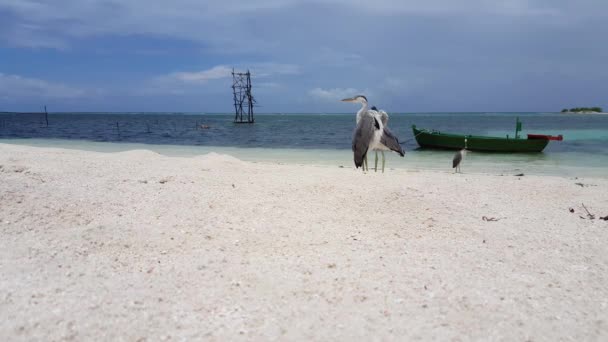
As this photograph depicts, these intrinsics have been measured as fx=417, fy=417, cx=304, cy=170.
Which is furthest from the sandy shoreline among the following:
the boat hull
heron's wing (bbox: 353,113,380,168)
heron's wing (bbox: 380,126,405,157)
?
the boat hull

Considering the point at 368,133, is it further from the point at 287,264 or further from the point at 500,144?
the point at 500,144

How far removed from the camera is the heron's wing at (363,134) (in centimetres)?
777

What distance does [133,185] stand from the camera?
717cm

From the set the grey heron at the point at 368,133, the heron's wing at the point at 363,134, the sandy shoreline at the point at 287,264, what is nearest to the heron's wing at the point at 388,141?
the grey heron at the point at 368,133

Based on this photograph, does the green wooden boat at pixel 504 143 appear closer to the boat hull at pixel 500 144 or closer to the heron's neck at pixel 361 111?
the boat hull at pixel 500 144

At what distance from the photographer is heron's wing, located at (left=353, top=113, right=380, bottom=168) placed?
7770 millimetres

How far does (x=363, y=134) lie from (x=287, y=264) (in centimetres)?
414

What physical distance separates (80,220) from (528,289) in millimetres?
5135

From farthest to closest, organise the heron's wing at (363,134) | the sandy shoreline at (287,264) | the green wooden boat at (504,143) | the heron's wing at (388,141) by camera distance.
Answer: the green wooden boat at (504,143) → the heron's wing at (388,141) → the heron's wing at (363,134) → the sandy shoreline at (287,264)

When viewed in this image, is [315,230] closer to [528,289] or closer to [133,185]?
[528,289]

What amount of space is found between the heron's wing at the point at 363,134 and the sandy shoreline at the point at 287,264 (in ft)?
2.40

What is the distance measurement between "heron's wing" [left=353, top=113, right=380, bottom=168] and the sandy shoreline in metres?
0.73

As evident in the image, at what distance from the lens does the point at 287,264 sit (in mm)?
4219

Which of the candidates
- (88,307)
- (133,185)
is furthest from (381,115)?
(88,307)
